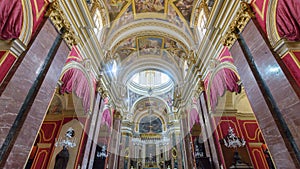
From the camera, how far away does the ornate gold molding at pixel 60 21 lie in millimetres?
4203

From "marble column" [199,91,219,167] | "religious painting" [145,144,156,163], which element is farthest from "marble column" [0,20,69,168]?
"religious painting" [145,144,156,163]

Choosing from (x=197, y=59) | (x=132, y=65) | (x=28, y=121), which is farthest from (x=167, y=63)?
(x=28, y=121)

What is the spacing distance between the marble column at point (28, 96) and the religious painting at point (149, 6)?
5.93 metres

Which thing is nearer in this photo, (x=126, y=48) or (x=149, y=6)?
(x=149, y=6)

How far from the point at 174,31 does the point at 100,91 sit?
5.97 meters

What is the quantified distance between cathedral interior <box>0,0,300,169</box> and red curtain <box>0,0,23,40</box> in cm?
2

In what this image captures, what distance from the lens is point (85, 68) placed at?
625cm

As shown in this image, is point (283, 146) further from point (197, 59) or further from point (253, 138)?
point (197, 59)

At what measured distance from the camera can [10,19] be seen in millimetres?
3018

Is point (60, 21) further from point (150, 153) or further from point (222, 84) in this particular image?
point (150, 153)

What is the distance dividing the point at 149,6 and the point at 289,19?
7.47m

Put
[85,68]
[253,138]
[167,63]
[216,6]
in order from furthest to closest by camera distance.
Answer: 1. [167,63]
2. [253,138]
3. [85,68]
4. [216,6]

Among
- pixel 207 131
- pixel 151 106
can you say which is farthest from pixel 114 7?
pixel 151 106

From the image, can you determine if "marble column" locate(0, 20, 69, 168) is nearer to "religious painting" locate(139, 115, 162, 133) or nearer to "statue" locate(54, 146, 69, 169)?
"statue" locate(54, 146, 69, 169)
